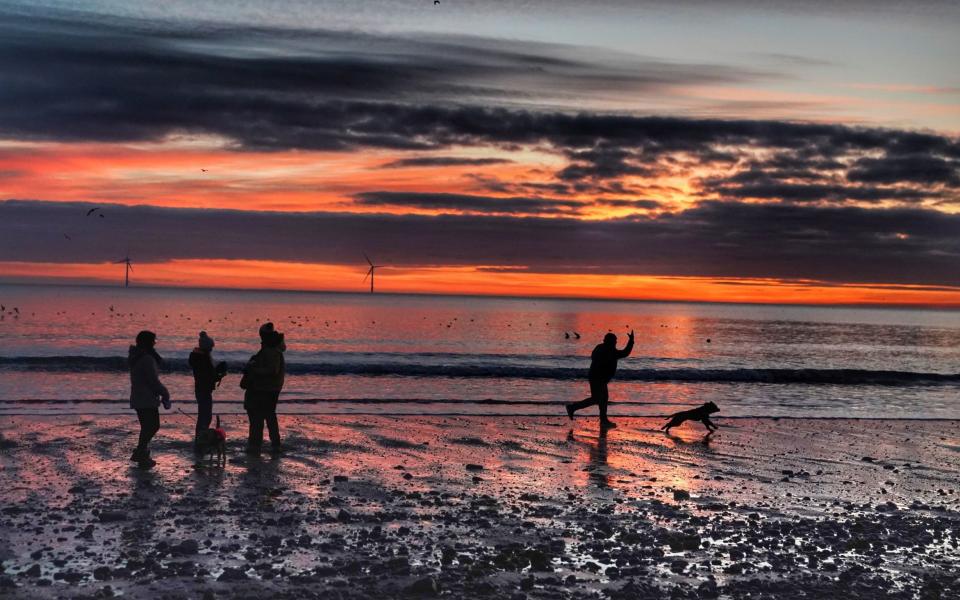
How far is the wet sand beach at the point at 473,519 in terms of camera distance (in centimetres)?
735

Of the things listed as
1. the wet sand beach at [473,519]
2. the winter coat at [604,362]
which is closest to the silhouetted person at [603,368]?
the winter coat at [604,362]

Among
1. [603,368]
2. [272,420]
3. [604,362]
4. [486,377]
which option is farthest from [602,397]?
[486,377]

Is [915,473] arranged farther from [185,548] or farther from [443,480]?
[185,548]

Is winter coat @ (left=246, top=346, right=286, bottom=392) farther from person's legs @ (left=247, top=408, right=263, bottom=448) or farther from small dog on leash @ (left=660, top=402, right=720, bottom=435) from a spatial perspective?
small dog on leash @ (left=660, top=402, right=720, bottom=435)

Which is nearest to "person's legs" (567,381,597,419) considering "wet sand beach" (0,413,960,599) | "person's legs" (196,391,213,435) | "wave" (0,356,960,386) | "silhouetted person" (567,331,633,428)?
"silhouetted person" (567,331,633,428)

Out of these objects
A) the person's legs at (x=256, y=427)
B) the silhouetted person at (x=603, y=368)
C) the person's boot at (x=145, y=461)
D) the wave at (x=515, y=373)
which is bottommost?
the wave at (x=515, y=373)

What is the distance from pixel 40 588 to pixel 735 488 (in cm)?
827

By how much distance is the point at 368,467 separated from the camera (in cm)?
1292

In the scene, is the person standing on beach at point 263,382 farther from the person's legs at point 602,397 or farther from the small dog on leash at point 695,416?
the small dog on leash at point 695,416

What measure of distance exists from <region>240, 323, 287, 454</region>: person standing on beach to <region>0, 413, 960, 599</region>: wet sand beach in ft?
1.91

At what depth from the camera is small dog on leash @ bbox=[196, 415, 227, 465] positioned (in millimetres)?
12555

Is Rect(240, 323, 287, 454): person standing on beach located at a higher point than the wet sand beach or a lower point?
higher

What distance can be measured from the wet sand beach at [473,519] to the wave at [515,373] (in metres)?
19.5

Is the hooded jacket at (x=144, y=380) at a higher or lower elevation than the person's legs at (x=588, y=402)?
higher
